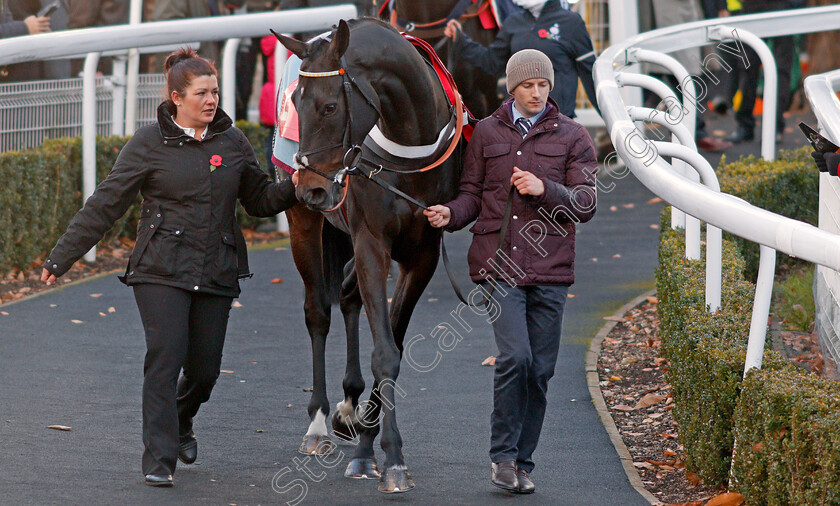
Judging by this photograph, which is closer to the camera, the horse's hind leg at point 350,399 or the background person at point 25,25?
the horse's hind leg at point 350,399

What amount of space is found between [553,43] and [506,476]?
4.18m

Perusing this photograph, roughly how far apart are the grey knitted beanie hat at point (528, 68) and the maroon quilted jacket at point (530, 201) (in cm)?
18

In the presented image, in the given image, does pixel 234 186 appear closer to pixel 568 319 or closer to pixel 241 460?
pixel 241 460

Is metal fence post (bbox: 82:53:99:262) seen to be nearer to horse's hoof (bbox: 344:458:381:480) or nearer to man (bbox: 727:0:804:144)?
horse's hoof (bbox: 344:458:381:480)

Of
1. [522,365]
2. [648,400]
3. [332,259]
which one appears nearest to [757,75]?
[648,400]

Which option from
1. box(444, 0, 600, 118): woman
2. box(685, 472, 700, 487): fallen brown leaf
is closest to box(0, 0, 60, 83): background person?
box(444, 0, 600, 118): woman

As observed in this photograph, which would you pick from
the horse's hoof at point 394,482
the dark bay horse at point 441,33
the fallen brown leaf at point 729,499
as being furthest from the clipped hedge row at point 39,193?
the fallen brown leaf at point 729,499

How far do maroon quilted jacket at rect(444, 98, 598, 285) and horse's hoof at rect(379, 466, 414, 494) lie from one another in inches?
33.2

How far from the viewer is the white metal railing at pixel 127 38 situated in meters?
8.62

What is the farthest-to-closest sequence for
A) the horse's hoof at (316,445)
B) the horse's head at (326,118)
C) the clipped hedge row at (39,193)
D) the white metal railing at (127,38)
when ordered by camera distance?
the white metal railing at (127,38)
the clipped hedge row at (39,193)
the horse's hoof at (316,445)
the horse's head at (326,118)

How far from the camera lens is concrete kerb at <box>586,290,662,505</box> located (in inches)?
201

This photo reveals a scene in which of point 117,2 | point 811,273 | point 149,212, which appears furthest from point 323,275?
point 117,2

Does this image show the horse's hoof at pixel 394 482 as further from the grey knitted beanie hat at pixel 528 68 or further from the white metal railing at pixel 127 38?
the white metal railing at pixel 127 38

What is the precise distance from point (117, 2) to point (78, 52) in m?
2.80
